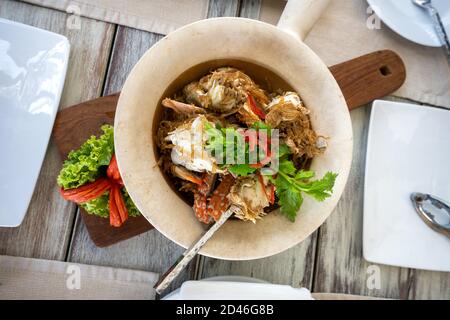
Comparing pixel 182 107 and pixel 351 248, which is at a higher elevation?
pixel 182 107

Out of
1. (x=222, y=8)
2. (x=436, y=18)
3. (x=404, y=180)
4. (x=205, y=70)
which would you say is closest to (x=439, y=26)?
(x=436, y=18)

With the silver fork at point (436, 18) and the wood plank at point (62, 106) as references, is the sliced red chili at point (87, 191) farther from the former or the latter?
the silver fork at point (436, 18)

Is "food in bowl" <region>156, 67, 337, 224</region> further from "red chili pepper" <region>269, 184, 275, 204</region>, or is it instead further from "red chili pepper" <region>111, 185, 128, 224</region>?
"red chili pepper" <region>111, 185, 128, 224</region>

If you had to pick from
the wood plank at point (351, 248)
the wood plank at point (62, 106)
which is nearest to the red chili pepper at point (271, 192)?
the wood plank at point (351, 248)

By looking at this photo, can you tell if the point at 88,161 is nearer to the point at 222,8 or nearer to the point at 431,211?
the point at 222,8

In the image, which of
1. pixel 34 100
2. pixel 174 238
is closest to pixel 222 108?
pixel 174 238

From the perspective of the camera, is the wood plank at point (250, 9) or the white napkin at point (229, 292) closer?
the white napkin at point (229, 292)

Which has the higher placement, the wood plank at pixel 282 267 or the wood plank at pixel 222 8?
the wood plank at pixel 222 8

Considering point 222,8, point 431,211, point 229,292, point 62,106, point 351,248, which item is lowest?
point 229,292
